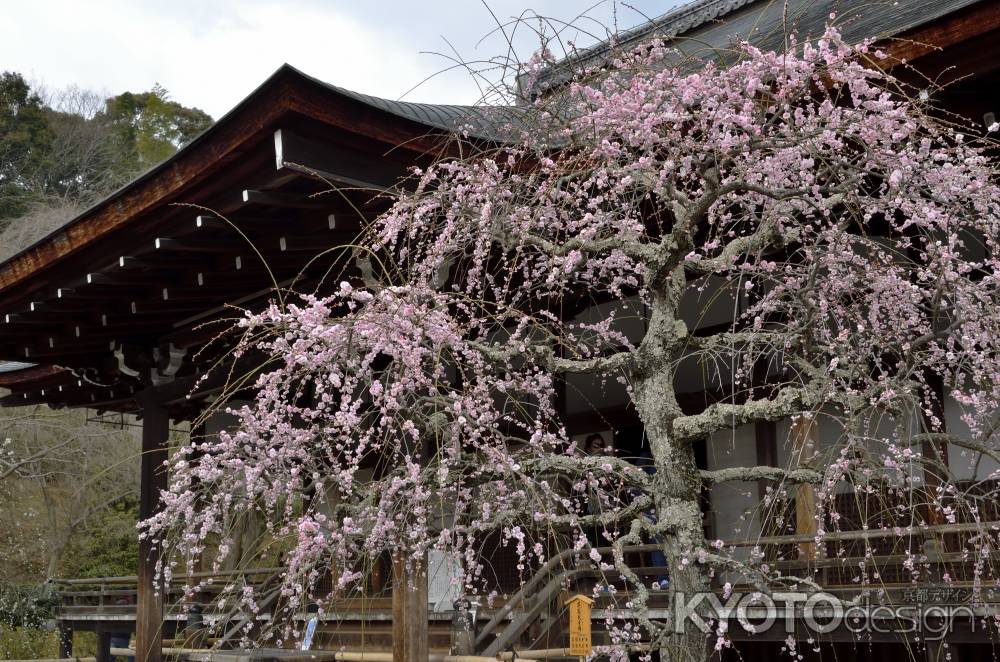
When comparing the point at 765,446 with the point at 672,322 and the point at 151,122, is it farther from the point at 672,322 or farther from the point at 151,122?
the point at 151,122

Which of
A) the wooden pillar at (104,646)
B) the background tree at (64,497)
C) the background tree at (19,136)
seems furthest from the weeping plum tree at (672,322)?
the background tree at (19,136)

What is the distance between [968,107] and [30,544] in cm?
2130

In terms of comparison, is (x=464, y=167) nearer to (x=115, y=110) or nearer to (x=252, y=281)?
(x=252, y=281)

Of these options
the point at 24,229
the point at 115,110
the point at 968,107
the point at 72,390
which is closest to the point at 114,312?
the point at 72,390

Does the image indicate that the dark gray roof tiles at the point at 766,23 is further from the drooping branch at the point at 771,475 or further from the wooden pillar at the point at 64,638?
the wooden pillar at the point at 64,638

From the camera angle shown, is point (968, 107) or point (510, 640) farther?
point (510, 640)

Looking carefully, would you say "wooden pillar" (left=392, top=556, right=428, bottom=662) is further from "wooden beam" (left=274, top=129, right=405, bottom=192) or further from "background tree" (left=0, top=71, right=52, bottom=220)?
"background tree" (left=0, top=71, right=52, bottom=220)

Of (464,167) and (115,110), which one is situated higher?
(115,110)

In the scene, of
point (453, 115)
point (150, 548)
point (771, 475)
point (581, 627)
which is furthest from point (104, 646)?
point (771, 475)

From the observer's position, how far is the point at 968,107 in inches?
246
